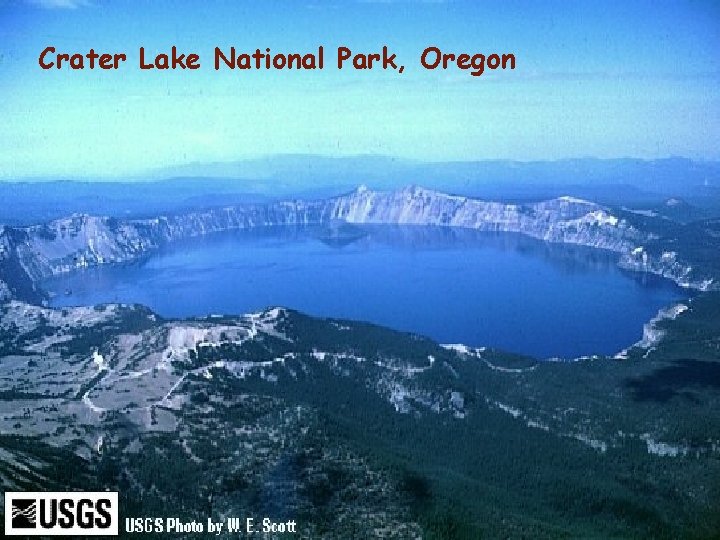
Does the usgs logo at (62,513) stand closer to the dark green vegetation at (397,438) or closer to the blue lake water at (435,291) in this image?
the dark green vegetation at (397,438)

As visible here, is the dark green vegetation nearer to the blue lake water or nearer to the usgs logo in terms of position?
the usgs logo

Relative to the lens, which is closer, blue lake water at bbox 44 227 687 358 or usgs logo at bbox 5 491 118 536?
usgs logo at bbox 5 491 118 536

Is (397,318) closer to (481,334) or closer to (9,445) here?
(481,334)

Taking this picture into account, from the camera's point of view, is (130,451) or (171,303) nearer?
(130,451)

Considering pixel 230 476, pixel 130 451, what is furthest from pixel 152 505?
pixel 130 451

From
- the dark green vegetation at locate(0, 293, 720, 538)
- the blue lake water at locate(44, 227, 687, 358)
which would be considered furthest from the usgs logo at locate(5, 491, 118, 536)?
the blue lake water at locate(44, 227, 687, 358)

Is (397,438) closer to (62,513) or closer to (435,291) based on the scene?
(62,513)
